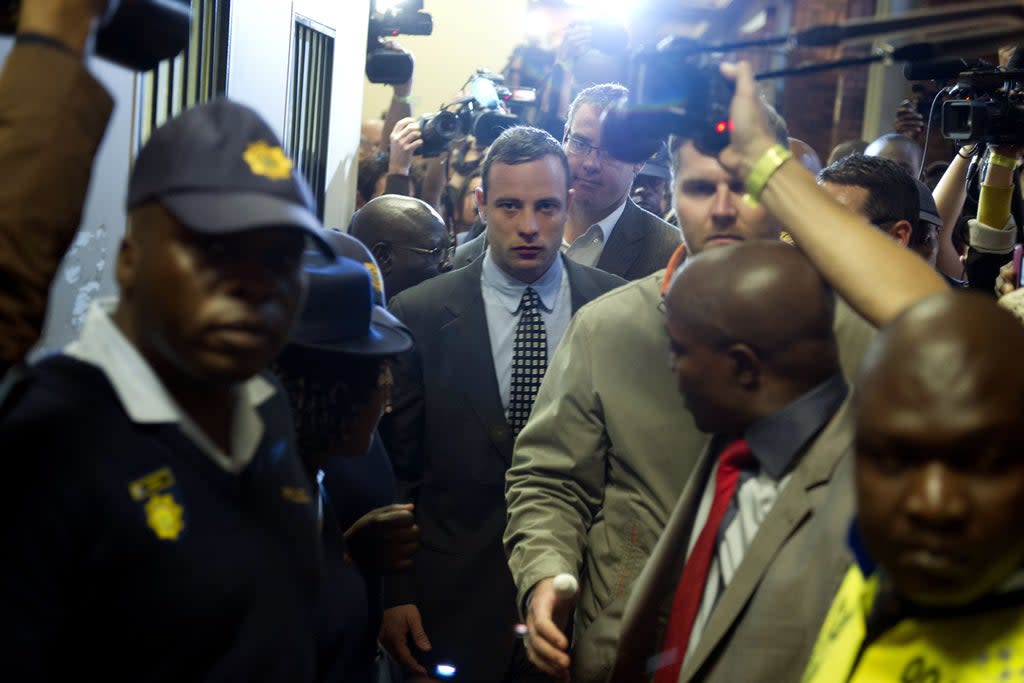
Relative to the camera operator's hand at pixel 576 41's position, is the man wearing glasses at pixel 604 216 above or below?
A: below

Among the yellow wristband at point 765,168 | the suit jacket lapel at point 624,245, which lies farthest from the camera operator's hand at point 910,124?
the yellow wristband at point 765,168

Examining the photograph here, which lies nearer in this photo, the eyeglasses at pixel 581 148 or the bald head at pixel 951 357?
the bald head at pixel 951 357

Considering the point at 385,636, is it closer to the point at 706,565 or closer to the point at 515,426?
the point at 515,426

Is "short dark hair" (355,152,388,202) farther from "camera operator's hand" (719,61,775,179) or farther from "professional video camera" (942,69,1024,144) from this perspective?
"camera operator's hand" (719,61,775,179)

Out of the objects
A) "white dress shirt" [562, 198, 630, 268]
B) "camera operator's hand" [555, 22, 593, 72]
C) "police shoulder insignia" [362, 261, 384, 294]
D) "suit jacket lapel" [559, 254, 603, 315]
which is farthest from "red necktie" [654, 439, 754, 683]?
"camera operator's hand" [555, 22, 593, 72]

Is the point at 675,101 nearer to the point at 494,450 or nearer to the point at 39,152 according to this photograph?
the point at 39,152

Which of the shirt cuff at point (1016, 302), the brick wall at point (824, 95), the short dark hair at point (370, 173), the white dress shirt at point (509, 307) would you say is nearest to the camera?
the shirt cuff at point (1016, 302)

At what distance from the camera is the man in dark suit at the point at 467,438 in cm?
389

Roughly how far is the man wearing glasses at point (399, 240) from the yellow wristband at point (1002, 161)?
2069mm

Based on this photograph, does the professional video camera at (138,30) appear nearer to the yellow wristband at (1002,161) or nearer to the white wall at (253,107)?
the white wall at (253,107)

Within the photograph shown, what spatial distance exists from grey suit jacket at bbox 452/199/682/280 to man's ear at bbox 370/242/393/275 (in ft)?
2.68

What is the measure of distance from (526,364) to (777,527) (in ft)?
6.44

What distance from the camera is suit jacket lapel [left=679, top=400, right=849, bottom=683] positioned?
82.3 inches

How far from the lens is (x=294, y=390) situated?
7.21 ft
